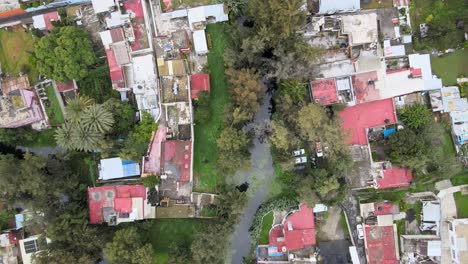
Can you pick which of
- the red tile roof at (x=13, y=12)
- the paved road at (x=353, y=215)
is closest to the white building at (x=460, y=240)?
the paved road at (x=353, y=215)

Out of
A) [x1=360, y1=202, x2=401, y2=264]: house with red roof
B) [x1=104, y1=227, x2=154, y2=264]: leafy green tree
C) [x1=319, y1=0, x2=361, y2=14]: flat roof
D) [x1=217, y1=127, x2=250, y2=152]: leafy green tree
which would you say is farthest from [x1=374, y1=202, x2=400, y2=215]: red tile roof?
[x1=104, y1=227, x2=154, y2=264]: leafy green tree

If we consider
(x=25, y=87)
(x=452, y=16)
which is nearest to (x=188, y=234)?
(x=25, y=87)

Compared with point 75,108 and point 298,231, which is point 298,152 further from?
point 75,108

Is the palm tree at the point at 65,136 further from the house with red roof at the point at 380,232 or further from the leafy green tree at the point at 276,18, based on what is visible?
the house with red roof at the point at 380,232

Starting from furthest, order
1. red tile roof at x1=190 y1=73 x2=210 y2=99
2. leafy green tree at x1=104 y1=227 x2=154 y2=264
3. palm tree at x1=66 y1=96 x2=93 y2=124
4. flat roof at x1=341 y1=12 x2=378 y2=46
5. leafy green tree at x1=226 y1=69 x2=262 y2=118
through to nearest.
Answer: red tile roof at x1=190 y1=73 x2=210 y2=99 < flat roof at x1=341 y1=12 x2=378 y2=46 < palm tree at x1=66 y1=96 x2=93 y2=124 < leafy green tree at x1=226 y1=69 x2=262 y2=118 < leafy green tree at x1=104 y1=227 x2=154 y2=264

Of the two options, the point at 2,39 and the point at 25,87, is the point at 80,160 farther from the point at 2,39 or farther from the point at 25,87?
the point at 2,39

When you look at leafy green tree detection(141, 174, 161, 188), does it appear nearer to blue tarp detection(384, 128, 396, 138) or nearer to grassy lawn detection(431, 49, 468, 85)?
blue tarp detection(384, 128, 396, 138)
